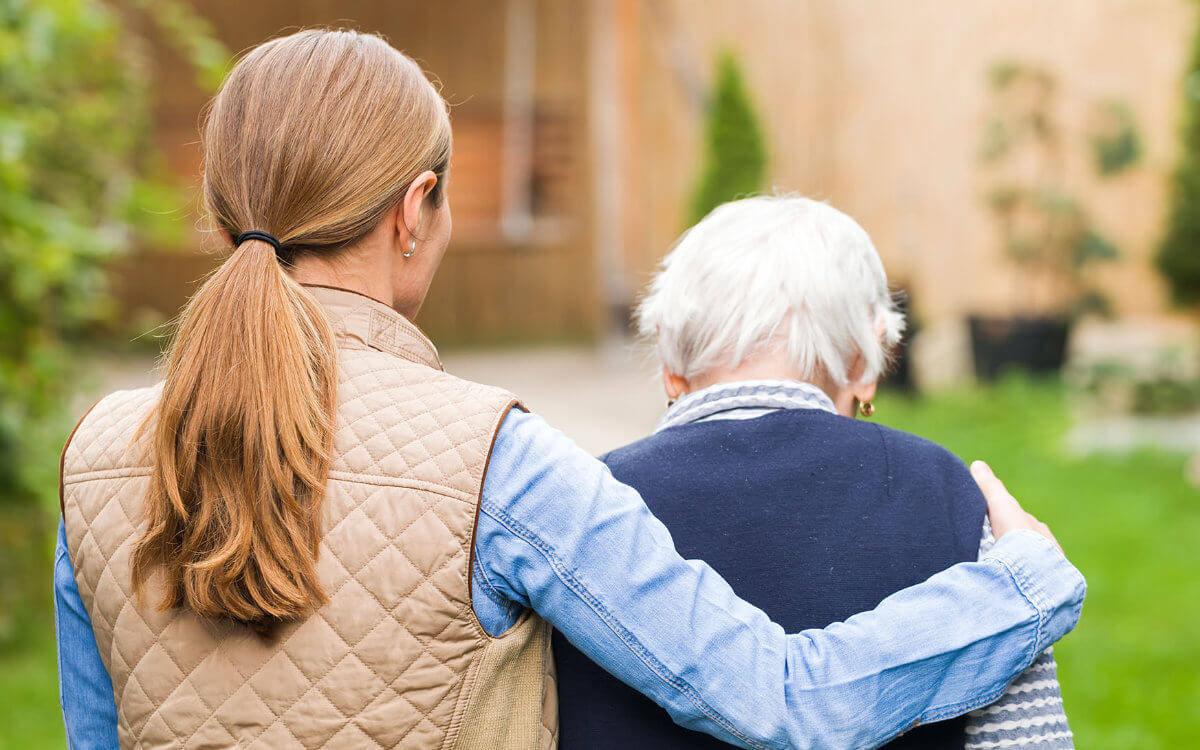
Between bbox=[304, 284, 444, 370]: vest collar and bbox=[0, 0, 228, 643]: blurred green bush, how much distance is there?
197 cm

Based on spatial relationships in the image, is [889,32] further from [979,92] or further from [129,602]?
[129,602]

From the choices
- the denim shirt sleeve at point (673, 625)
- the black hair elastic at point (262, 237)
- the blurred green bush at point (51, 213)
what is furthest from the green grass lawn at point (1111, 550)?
the blurred green bush at point (51, 213)

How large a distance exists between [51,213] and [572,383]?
5872mm

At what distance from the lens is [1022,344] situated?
9.04 m

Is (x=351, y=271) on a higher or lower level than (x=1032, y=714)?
higher

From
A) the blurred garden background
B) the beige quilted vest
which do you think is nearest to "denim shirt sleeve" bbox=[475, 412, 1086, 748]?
the beige quilted vest

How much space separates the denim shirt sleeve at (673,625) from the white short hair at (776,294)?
1.28 ft

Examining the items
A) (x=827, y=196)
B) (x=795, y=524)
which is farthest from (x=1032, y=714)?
(x=827, y=196)

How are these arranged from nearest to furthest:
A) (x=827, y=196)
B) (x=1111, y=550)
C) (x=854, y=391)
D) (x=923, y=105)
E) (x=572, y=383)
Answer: (x=854, y=391) → (x=1111, y=550) → (x=827, y=196) → (x=572, y=383) → (x=923, y=105)

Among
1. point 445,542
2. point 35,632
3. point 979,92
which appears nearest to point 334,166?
point 445,542

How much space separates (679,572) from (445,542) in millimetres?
244

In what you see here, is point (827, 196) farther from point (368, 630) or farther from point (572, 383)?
point (368, 630)

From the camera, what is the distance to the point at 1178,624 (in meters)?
4.39

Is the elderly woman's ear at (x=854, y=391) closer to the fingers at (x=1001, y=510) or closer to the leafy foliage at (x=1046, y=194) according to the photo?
the fingers at (x=1001, y=510)
